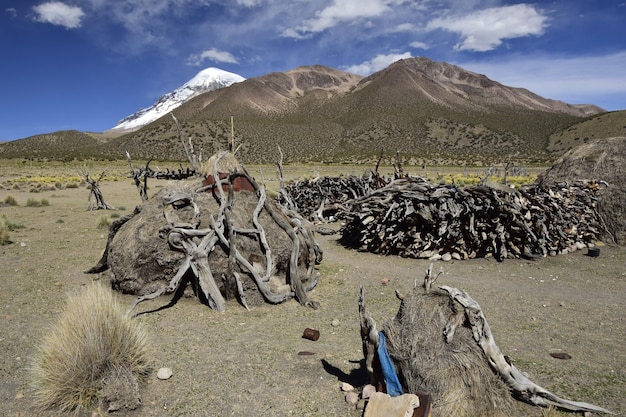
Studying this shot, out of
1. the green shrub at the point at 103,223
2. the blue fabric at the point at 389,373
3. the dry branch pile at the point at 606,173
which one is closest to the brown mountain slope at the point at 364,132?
the dry branch pile at the point at 606,173

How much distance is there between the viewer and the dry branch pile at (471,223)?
9195mm

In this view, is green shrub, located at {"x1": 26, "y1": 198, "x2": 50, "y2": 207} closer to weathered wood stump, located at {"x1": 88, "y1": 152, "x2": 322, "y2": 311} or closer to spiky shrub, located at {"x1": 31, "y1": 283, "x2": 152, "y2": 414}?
weathered wood stump, located at {"x1": 88, "y1": 152, "x2": 322, "y2": 311}

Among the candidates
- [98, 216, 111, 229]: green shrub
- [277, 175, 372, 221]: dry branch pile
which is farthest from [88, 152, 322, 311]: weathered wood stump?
[277, 175, 372, 221]: dry branch pile

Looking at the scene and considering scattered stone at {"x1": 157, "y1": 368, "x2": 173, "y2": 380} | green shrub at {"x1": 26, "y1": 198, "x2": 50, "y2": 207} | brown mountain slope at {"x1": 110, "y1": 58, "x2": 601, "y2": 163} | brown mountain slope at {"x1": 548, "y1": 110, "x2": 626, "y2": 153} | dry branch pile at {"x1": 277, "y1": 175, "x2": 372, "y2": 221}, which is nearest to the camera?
scattered stone at {"x1": 157, "y1": 368, "x2": 173, "y2": 380}

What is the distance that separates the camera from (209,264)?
6.45 metres

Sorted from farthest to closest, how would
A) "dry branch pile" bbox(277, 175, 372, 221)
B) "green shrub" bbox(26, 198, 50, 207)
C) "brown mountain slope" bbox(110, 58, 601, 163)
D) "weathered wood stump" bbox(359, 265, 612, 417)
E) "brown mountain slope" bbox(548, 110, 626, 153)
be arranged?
"brown mountain slope" bbox(110, 58, 601, 163), "brown mountain slope" bbox(548, 110, 626, 153), "green shrub" bbox(26, 198, 50, 207), "dry branch pile" bbox(277, 175, 372, 221), "weathered wood stump" bbox(359, 265, 612, 417)

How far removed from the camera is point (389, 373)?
134 inches

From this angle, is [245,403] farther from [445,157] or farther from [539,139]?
[539,139]

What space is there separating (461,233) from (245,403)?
695 cm

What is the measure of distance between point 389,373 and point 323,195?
13255mm

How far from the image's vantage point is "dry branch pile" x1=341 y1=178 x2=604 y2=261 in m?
9.20

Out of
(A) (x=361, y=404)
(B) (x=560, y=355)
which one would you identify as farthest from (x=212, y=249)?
(B) (x=560, y=355)

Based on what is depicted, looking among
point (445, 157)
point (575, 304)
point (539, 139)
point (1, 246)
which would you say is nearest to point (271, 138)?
point (445, 157)

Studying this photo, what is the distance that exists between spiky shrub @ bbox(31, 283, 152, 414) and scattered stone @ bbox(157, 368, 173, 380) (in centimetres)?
18
